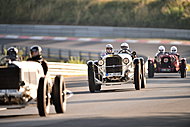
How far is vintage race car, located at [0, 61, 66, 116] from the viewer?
14.9m

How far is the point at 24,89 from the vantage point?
50.0ft

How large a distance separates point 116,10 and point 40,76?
49.5 meters

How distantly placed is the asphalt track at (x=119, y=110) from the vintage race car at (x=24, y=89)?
28 cm

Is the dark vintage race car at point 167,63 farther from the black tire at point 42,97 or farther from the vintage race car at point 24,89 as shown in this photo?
the black tire at point 42,97

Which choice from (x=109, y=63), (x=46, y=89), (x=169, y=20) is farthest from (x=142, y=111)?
(x=169, y=20)

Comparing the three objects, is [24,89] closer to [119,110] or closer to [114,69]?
[119,110]

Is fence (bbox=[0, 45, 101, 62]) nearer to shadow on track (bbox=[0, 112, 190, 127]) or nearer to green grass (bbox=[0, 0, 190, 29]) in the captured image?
green grass (bbox=[0, 0, 190, 29])

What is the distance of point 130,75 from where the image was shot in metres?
23.7

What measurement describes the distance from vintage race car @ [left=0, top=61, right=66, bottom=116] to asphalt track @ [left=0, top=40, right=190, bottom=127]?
0.28 metres

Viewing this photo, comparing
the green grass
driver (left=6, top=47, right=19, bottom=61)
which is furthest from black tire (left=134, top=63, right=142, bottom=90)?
→ the green grass

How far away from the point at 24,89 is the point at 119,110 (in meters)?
2.56

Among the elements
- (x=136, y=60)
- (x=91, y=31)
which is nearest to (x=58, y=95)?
(x=136, y=60)

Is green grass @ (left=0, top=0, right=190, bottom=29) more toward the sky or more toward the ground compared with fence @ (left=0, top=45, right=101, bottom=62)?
more toward the sky

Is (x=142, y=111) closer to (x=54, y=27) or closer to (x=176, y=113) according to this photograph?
(x=176, y=113)
